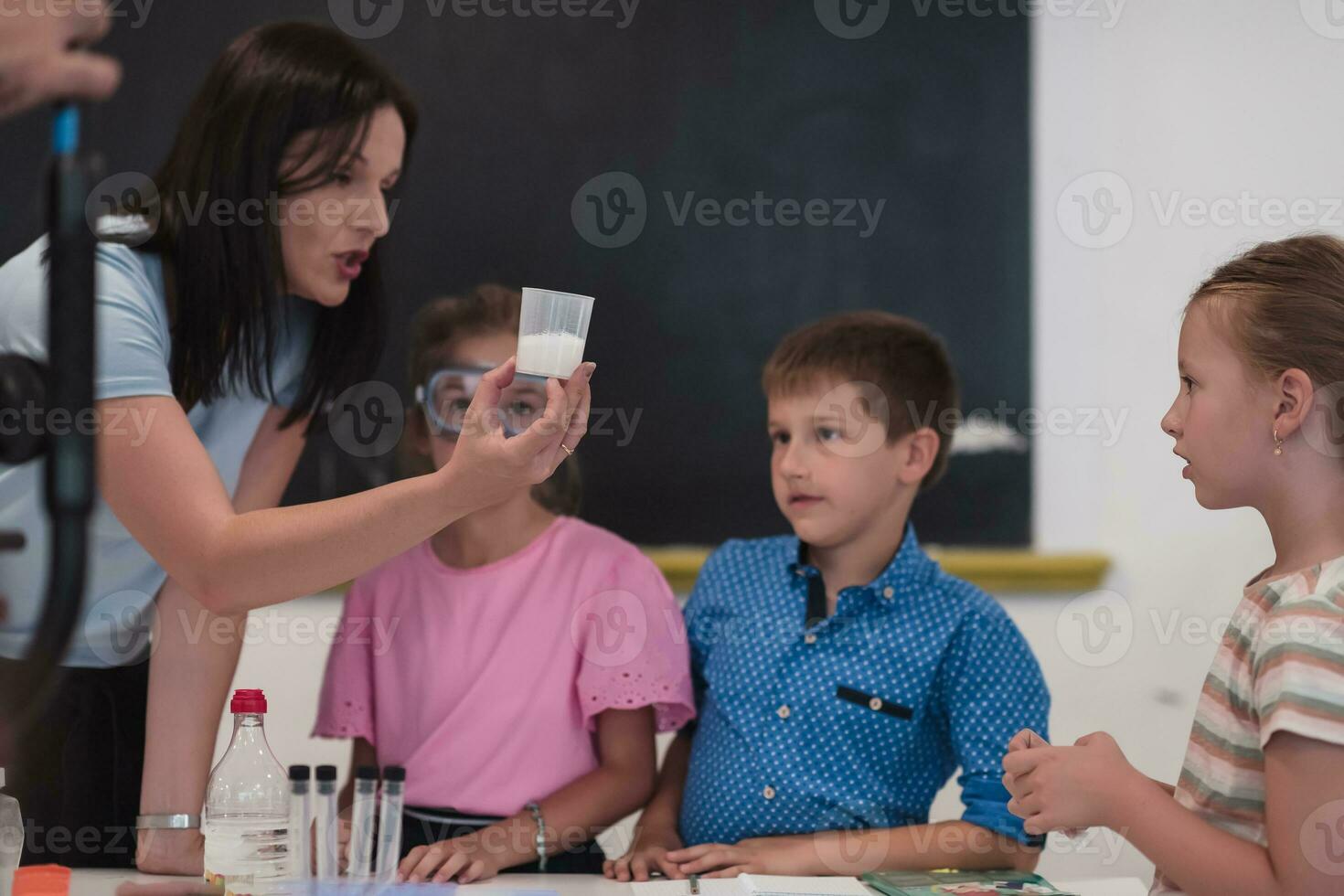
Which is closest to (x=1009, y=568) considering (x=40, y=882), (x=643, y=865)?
(x=643, y=865)

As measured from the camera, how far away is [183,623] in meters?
1.60

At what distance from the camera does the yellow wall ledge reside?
240cm

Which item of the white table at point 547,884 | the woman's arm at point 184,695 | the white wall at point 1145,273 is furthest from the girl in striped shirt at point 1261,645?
the white wall at point 1145,273

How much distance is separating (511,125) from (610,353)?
0.50m

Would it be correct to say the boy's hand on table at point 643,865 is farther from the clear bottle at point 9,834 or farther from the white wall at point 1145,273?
the white wall at point 1145,273

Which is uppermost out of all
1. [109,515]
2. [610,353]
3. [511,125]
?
[511,125]

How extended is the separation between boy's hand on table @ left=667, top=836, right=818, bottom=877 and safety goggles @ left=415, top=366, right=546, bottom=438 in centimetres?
68

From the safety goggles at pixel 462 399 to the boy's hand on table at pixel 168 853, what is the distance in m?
0.69

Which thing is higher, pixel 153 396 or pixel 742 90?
pixel 742 90

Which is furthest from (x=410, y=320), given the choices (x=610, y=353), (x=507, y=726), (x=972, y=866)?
(x=972, y=866)

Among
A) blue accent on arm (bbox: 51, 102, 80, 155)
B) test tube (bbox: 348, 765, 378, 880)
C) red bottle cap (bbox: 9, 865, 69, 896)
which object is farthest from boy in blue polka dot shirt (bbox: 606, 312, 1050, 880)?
blue accent on arm (bbox: 51, 102, 80, 155)

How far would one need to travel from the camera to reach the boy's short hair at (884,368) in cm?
188

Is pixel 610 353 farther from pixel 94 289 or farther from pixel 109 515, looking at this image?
pixel 94 289

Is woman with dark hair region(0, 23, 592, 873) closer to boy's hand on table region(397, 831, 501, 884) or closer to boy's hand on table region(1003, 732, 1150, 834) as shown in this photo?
boy's hand on table region(397, 831, 501, 884)
